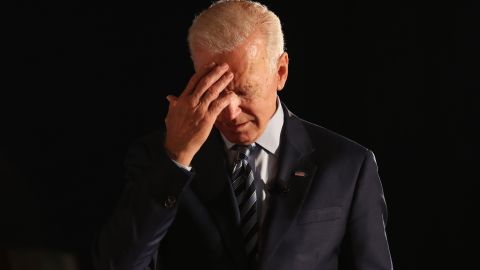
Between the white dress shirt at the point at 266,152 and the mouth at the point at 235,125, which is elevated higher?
the mouth at the point at 235,125

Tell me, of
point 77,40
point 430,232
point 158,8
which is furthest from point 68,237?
point 430,232

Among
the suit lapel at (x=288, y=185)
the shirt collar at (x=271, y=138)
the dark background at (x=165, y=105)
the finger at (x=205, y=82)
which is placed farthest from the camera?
the dark background at (x=165, y=105)

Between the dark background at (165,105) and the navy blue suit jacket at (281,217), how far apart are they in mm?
Result: 472

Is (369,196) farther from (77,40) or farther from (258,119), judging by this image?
(77,40)

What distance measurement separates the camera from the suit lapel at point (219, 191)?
5.12 feet

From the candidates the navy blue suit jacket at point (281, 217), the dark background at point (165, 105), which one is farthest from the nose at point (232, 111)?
the dark background at point (165, 105)

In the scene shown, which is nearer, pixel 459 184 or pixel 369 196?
pixel 369 196

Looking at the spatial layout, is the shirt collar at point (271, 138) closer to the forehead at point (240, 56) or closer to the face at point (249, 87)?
the face at point (249, 87)

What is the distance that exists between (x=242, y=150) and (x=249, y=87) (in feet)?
0.53

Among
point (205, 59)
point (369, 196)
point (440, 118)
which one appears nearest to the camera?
point (205, 59)

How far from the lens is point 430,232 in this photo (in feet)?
6.88

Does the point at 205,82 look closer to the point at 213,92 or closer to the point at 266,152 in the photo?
the point at 213,92

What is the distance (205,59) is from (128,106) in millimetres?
664

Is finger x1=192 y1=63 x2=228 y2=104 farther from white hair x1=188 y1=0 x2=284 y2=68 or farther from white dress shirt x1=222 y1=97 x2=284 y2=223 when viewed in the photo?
white dress shirt x1=222 y1=97 x2=284 y2=223
